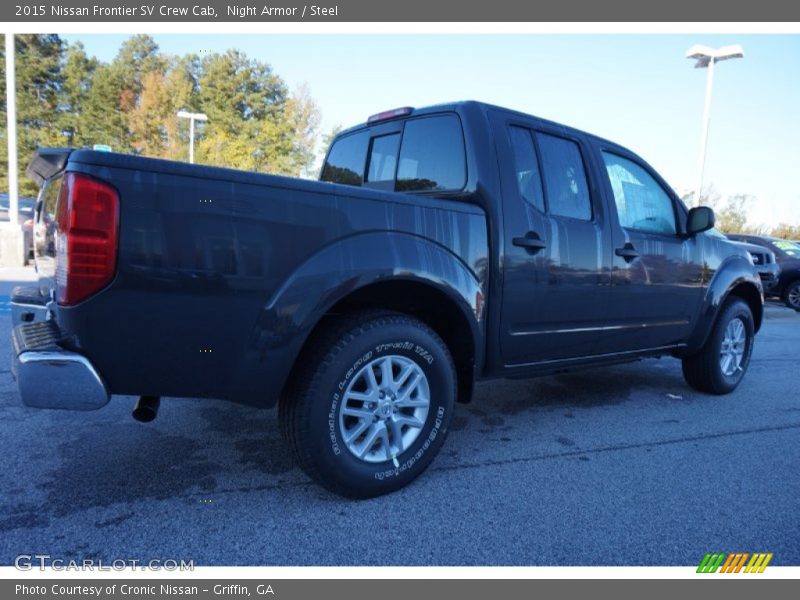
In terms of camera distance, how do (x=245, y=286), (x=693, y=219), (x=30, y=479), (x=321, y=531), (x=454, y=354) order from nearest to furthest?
(x=245, y=286) < (x=321, y=531) < (x=30, y=479) < (x=454, y=354) < (x=693, y=219)

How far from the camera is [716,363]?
461 centimetres

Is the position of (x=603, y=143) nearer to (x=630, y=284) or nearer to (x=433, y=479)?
(x=630, y=284)

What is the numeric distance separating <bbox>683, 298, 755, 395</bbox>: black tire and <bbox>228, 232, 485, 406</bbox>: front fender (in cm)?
322

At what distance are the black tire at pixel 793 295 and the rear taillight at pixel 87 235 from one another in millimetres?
15339

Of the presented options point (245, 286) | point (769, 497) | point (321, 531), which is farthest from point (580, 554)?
point (245, 286)

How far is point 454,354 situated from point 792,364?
544 cm

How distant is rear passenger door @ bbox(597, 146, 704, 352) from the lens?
143 inches

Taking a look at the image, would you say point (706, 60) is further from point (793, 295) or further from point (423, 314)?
point (423, 314)

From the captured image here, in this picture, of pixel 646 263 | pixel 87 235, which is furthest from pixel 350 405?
pixel 646 263

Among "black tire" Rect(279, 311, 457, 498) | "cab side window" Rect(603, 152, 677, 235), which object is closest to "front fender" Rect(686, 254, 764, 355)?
"cab side window" Rect(603, 152, 677, 235)

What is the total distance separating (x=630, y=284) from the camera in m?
3.66

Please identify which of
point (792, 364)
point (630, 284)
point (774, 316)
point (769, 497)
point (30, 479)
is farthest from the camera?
point (774, 316)

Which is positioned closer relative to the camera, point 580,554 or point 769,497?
point 580,554

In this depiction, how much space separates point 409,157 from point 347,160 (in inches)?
30.0
